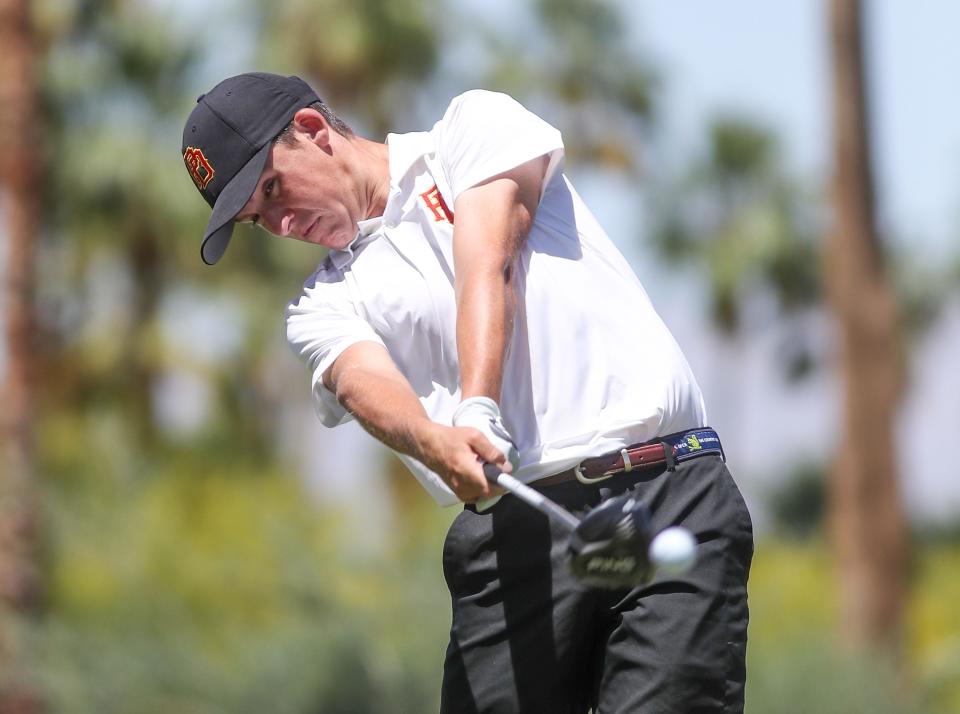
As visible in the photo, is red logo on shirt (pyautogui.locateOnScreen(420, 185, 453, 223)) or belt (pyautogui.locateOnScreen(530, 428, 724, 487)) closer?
belt (pyautogui.locateOnScreen(530, 428, 724, 487))

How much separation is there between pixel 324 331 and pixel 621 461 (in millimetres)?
745

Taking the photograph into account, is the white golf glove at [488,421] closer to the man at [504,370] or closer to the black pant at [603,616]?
the man at [504,370]

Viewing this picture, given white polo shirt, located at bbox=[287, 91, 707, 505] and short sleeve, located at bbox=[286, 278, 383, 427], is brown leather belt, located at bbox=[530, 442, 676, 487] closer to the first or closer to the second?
white polo shirt, located at bbox=[287, 91, 707, 505]

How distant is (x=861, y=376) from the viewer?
14914 mm

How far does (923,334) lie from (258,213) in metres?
28.9

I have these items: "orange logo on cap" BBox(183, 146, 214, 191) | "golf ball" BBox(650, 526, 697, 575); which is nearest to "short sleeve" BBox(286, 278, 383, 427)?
"orange logo on cap" BBox(183, 146, 214, 191)

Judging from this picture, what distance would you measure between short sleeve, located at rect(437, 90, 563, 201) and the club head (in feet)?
2.78

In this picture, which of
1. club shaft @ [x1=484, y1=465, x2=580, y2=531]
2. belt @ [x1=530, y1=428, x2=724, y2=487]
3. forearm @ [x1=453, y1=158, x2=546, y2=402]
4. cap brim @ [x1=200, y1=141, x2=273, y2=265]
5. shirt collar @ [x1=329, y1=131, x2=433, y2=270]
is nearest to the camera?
club shaft @ [x1=484, y1=465, x2=580, y2=531]

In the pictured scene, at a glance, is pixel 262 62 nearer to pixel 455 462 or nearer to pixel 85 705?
pixel 85 705

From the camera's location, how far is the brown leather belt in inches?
135

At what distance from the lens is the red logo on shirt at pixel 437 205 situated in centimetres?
367

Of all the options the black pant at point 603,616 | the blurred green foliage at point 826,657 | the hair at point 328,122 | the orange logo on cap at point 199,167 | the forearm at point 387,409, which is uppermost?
the hair at point 328,122

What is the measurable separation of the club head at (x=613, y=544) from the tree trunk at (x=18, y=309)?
11.4 metres

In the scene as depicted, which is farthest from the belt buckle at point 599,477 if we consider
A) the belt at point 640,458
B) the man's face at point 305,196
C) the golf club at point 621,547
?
the man's face at point 305,196
